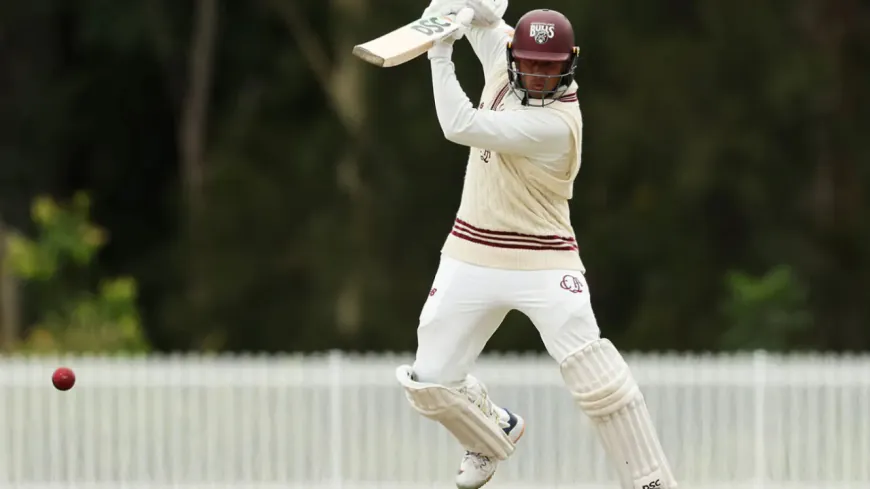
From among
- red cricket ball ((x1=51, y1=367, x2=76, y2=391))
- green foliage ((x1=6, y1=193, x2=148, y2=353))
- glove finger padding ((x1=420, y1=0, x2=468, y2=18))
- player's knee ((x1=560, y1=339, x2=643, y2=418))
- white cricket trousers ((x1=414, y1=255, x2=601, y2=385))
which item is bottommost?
green foliage ((x1=6, y1=193, x2=148, y2=353))

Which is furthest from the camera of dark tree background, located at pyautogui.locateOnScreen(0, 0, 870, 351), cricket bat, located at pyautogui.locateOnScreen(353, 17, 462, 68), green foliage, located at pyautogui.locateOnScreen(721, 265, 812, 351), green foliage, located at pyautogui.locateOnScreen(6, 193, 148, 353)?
dark tree background, located at pyautogui.locateOnScreen(0, 0, 870, 351)

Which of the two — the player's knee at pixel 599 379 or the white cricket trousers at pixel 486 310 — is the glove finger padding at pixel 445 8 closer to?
the white cricket trousers at pixel 486 310

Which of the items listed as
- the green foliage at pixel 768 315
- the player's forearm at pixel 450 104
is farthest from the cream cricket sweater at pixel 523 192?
the green foliage at pixel 768 315

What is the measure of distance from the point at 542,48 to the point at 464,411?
1366 mm

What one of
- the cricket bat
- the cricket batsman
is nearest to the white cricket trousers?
the cricket batsman

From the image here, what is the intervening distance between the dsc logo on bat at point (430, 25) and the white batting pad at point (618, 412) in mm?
1249

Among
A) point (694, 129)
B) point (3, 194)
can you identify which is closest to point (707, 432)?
point (694, 129)

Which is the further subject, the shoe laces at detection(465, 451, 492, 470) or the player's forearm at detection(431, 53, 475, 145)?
the shoe laces at detection(465, 451, 492, 470)

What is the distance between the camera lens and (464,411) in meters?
6.80

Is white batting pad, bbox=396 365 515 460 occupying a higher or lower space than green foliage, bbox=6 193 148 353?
higher

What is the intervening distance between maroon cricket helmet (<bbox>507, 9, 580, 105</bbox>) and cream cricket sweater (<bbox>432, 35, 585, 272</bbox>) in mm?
59

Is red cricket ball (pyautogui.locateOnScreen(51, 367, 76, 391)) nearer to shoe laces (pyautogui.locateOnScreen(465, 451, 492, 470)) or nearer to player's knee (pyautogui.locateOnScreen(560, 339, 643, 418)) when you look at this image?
shoe laces (pyautogui.locateOnScreen(465, 451, 492, 470))

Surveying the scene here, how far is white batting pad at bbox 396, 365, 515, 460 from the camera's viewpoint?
6.71 metres

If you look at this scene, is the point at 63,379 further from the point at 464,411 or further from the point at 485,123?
the point at 485,123
